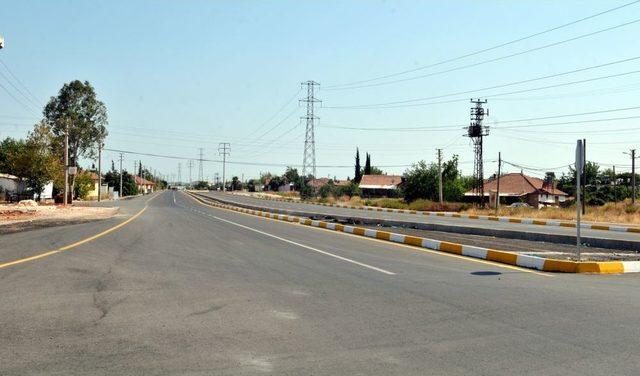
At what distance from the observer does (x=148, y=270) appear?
34.2ft

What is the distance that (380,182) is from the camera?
373ft

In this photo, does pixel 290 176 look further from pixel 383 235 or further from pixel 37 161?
pixel 383 235

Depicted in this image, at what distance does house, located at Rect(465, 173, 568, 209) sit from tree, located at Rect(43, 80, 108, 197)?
5331 centimetres

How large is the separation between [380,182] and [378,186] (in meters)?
1.80

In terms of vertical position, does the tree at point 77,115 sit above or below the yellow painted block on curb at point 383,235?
above

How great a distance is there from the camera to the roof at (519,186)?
8344 cm

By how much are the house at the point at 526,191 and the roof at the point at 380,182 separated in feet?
79.8

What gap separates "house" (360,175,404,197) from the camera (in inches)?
4360

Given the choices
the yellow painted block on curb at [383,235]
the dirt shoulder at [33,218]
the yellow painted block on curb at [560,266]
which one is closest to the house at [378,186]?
the dirt shoulder at [33,218]

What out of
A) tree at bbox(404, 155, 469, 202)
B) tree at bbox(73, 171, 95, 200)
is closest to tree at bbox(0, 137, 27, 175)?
tree at bbox(73, 171, 95, 200)

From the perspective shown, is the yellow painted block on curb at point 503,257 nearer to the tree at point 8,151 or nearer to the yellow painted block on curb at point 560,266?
the yellow painted block on curb at point 560,266

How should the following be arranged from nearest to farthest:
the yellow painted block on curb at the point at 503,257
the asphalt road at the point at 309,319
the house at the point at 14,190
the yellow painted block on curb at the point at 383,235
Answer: the asphalt road at the point at 309,319 → the yellow painted block on curb at the point at 503,257 → the yellow painted block on curb at the point at 383,235 → the house at the point at 14,190

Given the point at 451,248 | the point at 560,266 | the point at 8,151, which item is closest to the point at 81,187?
the point at 8,151

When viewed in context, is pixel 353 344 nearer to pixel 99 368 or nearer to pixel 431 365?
pixel 431 365
